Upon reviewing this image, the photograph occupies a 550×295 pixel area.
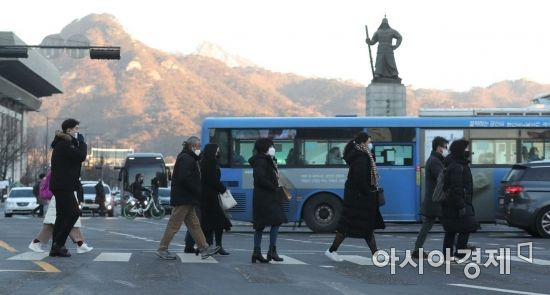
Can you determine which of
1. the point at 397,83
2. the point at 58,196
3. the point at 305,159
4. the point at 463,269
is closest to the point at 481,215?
the point at 305,159

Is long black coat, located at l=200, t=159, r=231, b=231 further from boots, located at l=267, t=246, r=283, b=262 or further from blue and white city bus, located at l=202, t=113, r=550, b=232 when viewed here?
blue and white city bus, located at l=202, t=113, r=550, b=232

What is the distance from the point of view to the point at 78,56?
1902 inches

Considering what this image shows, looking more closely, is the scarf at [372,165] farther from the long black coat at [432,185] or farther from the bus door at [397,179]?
the bus door at [397,179]

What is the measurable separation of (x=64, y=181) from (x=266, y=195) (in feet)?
9.29

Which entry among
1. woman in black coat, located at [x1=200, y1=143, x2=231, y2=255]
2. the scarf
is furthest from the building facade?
the scarf

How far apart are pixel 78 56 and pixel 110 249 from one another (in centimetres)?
3327

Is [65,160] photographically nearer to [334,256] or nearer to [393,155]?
[334,256]

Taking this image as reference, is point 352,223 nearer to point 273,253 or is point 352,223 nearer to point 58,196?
point 273,253

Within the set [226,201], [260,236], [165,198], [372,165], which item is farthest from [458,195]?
[165,198]

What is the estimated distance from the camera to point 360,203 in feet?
45.2

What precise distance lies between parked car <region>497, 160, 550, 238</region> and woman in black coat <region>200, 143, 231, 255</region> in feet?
27.4

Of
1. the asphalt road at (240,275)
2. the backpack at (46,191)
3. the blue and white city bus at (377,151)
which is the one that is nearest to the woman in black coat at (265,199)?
the asphalt road at (240,275)

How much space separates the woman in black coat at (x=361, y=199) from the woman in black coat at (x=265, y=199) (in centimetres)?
91

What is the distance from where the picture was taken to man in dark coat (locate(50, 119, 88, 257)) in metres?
14.1
